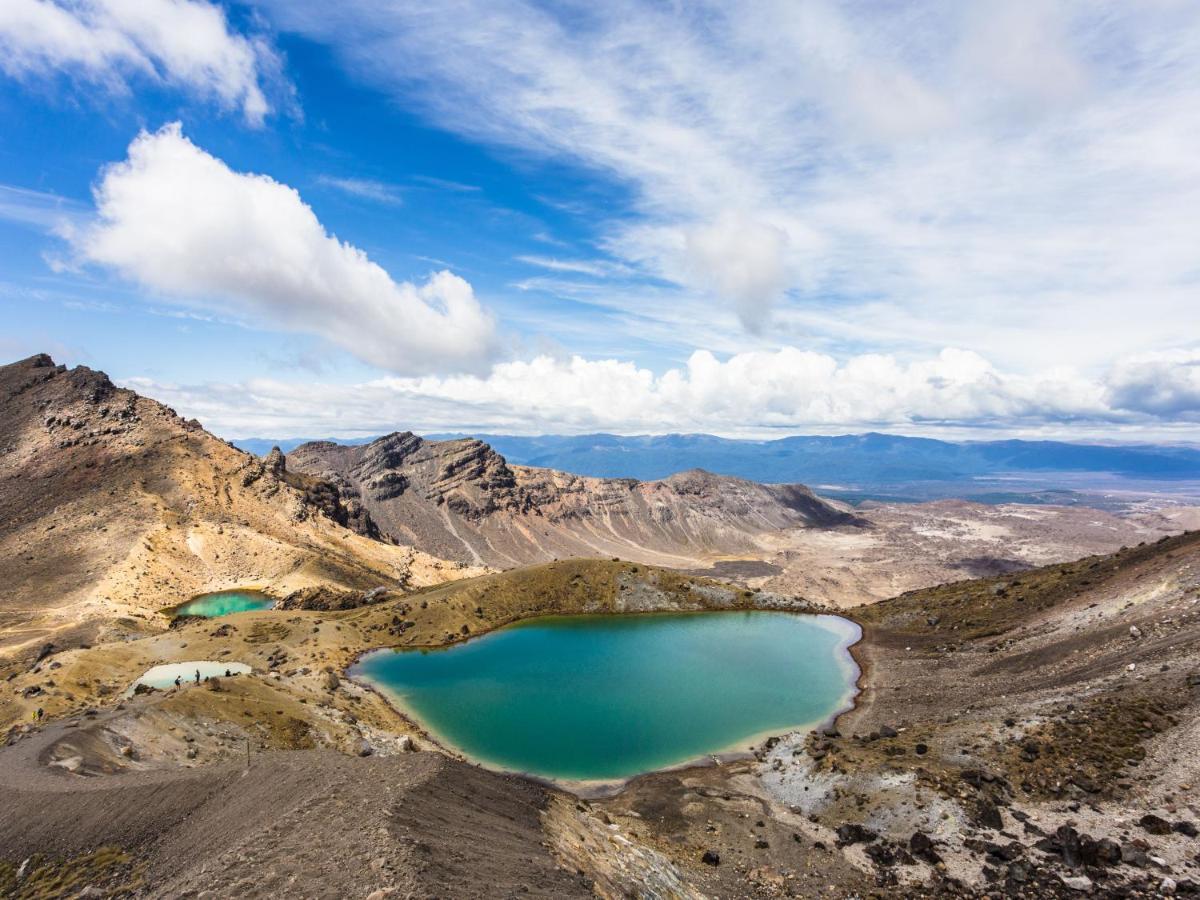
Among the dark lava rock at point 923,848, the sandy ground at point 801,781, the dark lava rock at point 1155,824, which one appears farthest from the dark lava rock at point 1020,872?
the dark lava rock at point 1155,824

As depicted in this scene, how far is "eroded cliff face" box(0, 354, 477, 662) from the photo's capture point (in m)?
83.2

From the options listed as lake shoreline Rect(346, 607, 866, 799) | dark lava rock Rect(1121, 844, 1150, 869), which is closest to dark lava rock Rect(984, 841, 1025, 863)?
dark lava rock Rect(1121, 844, 1150, 869)

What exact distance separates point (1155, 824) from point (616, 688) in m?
42.8

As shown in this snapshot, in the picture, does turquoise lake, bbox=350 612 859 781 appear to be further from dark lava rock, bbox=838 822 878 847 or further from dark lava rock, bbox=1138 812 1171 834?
dark lava rock, bbox=1138 812 1171 834

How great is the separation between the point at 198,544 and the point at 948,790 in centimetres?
11820

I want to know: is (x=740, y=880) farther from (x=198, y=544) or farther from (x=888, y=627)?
(x=198, y=544)

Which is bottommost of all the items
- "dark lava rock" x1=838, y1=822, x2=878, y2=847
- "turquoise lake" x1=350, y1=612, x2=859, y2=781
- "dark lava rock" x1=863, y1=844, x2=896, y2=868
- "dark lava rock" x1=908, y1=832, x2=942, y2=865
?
"turquoise lake" x1=350, y1=612, x2=859, y2=781

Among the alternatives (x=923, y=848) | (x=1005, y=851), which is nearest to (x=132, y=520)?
(x=923, y=848)

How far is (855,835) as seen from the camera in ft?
104

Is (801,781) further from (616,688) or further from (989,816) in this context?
(616,688)

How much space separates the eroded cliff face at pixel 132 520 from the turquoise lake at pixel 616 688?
43.4m

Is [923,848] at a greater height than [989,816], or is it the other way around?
[989,816]

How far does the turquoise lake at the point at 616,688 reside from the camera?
47.3 m

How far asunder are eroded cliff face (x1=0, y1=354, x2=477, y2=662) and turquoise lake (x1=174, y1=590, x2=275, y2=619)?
97.1 inches
